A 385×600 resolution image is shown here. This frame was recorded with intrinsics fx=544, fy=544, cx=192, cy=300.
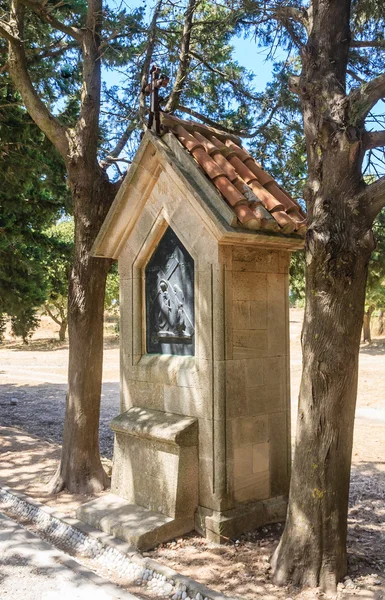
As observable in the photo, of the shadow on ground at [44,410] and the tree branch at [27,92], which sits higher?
the tree branch at [27,92]

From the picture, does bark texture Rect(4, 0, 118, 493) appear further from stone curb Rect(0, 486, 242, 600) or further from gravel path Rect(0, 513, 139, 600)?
gravel path Rect(0, 513, 139, 600)

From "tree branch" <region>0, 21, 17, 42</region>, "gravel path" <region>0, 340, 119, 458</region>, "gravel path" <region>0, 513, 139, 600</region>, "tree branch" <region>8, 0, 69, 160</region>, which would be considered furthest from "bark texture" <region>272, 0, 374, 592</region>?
"gravel path" <region>0, 340, 119, 458</region>

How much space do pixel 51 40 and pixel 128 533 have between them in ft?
27.6

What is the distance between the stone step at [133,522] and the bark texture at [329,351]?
44.8 inches

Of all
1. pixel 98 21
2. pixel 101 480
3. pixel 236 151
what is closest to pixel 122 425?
pixel 101 480

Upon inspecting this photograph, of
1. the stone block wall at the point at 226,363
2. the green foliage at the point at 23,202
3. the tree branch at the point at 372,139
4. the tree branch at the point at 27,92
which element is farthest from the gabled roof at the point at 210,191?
the green foliage at the point at 23,202

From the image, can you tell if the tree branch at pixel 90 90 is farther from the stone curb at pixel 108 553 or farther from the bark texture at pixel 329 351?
the stone curb at pixel 108 553

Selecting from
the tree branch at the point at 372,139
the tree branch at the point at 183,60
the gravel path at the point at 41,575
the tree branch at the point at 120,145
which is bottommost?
the gravel path at the point at 41,575

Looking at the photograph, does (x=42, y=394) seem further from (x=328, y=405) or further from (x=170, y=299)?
(x=328, y=405)

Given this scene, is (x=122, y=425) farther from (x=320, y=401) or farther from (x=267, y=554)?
(x=320, y=401)

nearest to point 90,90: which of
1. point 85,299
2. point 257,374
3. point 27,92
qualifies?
point 27,92

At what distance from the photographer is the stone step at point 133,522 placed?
5016 millimetres

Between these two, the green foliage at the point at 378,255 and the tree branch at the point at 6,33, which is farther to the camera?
the green foliage at the point at 378,255

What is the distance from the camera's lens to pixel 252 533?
210 inches
